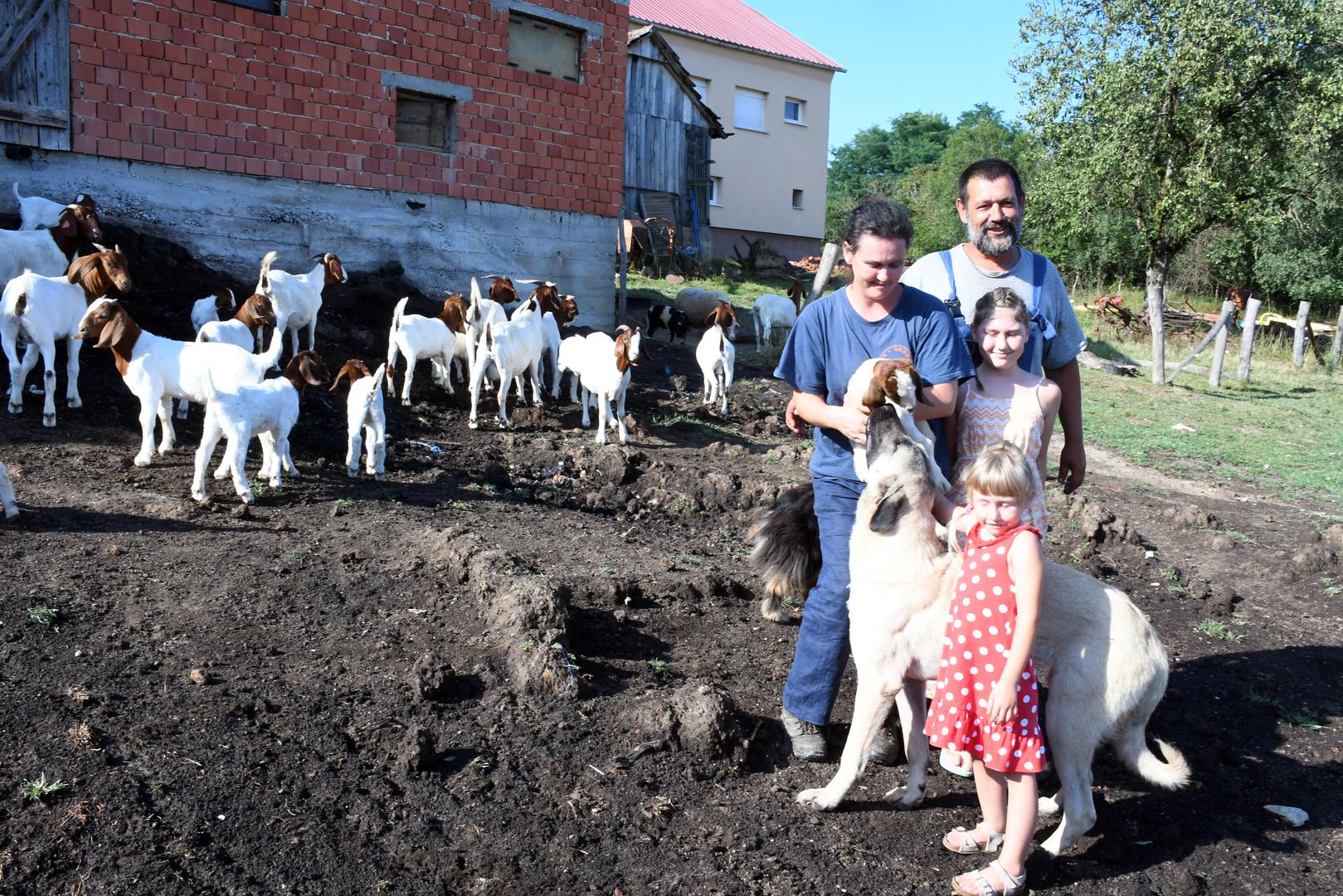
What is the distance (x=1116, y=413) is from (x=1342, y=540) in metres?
7.41

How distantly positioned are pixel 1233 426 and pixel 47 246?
1480cm

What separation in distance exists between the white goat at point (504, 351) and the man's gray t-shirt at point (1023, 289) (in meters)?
6.93

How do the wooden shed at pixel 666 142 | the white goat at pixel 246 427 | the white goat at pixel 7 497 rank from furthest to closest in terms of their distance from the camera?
the wooden shed at pixel 666 142 → the white goat at pixel 246 427 → the white goat at pixel 7 497

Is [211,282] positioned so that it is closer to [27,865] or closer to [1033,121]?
[27,865]

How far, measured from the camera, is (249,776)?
3633mm

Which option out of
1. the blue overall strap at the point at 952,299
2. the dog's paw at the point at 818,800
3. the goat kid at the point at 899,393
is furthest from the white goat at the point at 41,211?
the dog's paw at the point at 818,800

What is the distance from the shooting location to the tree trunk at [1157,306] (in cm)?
1866

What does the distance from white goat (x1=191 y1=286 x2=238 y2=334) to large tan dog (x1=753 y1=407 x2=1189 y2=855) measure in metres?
8.40

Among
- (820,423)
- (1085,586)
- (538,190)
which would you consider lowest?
(1085,586)

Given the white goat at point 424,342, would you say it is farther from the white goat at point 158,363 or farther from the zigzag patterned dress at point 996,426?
the zigzag patterned dress at point 996,426

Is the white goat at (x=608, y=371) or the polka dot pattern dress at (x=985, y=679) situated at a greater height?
the white goat at (x=608, y=371)

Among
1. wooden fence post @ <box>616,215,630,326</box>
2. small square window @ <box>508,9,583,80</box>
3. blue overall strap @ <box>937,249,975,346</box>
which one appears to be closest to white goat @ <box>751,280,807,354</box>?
wooden fence post @ <box>616,215,630,326</box>

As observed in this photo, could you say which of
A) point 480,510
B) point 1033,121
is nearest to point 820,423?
point 480,510

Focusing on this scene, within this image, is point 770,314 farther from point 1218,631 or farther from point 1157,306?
point 1218,631
